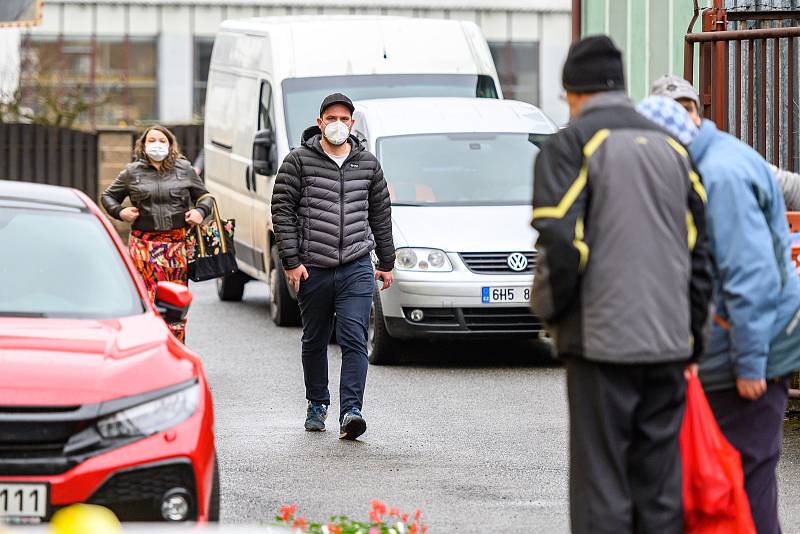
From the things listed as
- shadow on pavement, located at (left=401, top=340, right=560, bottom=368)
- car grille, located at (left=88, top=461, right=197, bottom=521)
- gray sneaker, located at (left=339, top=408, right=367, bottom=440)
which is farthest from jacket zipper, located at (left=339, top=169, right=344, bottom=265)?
car grille, located at (left=88, top=461, right=197, bottom=521)

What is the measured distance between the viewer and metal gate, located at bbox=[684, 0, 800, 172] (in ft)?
31.0

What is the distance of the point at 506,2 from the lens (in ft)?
159

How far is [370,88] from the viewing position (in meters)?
15.6

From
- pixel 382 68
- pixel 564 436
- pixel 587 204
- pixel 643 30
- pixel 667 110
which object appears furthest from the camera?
pixel 643 30

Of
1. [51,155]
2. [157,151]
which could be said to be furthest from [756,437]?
[51,155]

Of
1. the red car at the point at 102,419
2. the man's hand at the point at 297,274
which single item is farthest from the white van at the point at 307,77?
the red car at the point at 102,419

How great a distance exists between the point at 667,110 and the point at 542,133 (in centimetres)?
841

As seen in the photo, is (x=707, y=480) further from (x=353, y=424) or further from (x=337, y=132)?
(x=337, y=132)

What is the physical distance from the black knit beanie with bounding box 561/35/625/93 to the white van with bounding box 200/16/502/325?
9322 mm

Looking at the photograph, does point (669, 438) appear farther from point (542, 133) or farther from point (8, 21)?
point (8, 21)

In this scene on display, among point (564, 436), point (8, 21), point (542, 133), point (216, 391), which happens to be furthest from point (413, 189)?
point (8, 21)

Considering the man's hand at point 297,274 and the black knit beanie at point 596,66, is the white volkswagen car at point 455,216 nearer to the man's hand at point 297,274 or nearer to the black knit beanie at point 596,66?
the man's hand at point 297,274

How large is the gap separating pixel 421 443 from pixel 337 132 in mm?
1806

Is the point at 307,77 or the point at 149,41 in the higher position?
the point at 149,41
